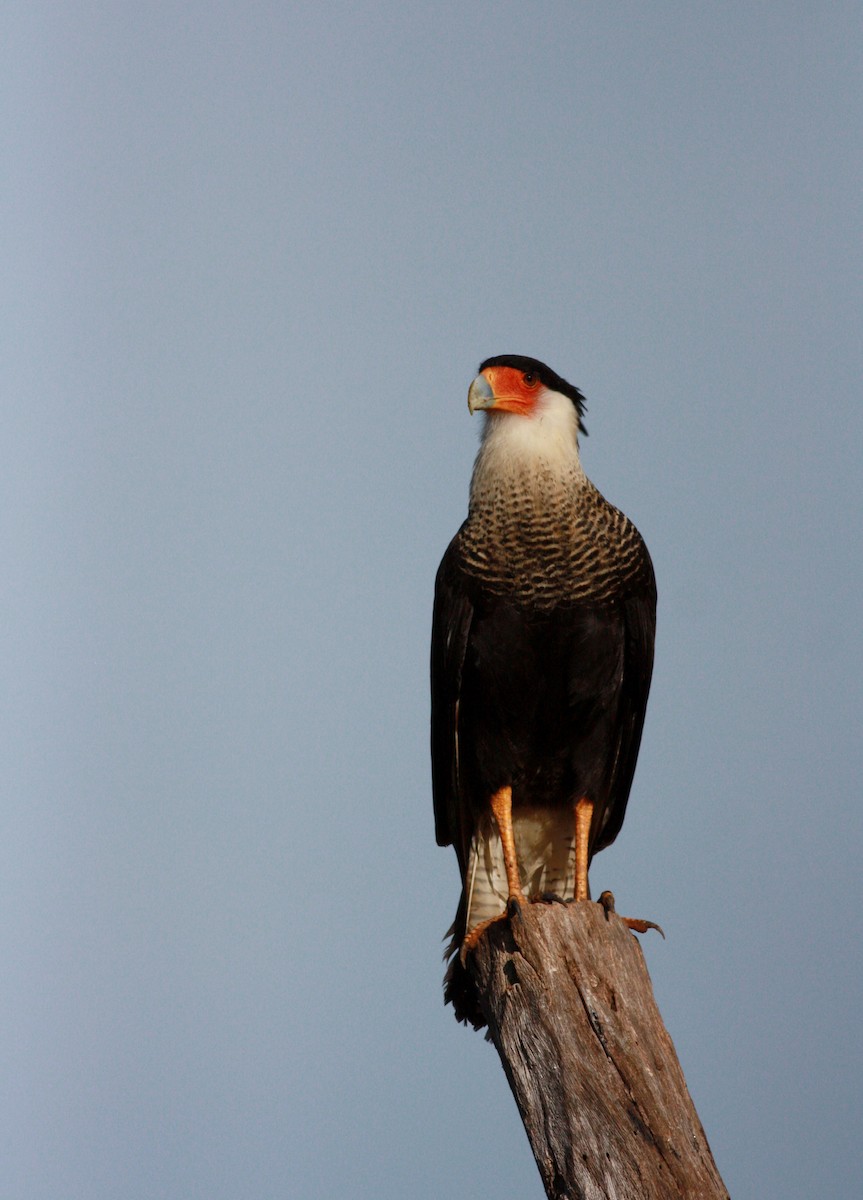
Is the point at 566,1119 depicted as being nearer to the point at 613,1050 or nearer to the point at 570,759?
the point at 613,1050

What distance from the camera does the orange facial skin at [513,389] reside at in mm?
4363

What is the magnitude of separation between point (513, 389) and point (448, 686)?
3.28 ft

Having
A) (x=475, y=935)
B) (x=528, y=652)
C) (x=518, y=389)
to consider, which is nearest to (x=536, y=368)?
(x=518, y=389)

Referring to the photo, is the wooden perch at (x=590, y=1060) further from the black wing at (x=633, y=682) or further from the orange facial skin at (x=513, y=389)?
the orange facial skin at (x=513, y=389)

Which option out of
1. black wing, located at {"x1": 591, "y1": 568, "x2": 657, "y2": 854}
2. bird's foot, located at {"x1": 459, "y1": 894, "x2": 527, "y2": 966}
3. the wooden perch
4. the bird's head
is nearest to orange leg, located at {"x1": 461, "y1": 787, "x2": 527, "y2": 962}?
bird's foot, located at {"x1": 459, "y1": 894, "x2": 527, "y2": 966}

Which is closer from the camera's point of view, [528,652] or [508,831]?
[528,652]

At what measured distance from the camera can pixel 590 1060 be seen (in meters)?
3.39

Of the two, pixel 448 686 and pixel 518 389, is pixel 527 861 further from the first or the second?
pixel 518 389

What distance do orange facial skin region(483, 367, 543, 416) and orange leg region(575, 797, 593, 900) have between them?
1308mm

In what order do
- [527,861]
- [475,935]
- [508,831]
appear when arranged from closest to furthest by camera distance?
[475,935] → [508,831] → [527,861]

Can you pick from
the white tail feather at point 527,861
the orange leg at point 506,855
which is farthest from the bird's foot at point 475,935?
the white tail feather at point 527,861

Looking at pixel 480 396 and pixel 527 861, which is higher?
pixel 480 396

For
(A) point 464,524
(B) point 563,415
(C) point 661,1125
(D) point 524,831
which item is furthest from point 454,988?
(B) point 563,415

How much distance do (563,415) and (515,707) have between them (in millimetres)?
992
